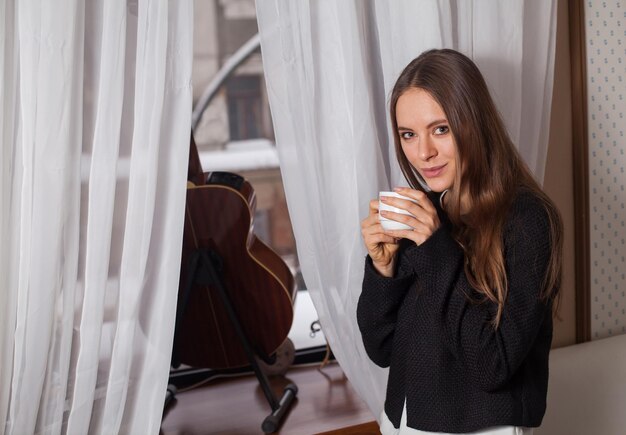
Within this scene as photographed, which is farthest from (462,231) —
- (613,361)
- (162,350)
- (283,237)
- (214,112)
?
(283,237)

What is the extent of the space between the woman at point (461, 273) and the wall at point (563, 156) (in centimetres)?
70

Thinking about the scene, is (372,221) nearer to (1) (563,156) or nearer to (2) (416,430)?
(2) (416,430)

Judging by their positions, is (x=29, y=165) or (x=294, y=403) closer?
(x=29, y=165)

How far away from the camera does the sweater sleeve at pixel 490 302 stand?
3.40 ft

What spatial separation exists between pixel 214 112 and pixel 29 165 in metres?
2.90

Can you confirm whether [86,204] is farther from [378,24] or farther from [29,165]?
[378,24]

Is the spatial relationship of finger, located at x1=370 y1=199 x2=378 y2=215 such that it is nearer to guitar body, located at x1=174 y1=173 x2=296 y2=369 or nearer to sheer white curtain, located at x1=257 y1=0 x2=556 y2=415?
sheer white curtain, located at x1=257 y1=0 x2=556 y2=415

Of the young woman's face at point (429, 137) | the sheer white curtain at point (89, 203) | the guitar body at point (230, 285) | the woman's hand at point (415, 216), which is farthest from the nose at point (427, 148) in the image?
the guitar body at point (230, 285)

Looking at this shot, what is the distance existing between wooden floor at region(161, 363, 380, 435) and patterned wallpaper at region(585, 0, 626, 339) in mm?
763

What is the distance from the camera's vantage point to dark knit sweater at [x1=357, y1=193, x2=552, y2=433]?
1042 millimetres

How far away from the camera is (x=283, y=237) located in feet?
16.9

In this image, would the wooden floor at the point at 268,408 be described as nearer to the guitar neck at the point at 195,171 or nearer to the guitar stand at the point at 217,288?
the guitar stand at the point at 217,288

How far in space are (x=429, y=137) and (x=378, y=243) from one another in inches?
8.4

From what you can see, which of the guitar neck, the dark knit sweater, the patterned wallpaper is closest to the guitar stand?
the guitar neck
